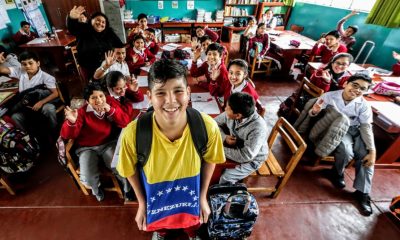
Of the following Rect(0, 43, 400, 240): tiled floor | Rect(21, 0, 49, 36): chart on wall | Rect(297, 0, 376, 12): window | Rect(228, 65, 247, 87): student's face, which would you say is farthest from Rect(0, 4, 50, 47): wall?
Rect(297, 0, 376, 12): window

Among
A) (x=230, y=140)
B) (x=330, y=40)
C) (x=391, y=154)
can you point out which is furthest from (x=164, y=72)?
(x=330, y=40)

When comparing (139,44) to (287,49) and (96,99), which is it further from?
(287,49)

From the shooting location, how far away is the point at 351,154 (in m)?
2.06

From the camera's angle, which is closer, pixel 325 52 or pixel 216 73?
pixel 216 73

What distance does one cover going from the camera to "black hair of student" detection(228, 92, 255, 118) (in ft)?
4.75

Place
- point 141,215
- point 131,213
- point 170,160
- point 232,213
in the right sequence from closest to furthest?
point 170,160, point 141,215, point 232,213, point 131,213

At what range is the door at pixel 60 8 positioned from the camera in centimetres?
560

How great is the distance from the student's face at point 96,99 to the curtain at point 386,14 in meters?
4.94

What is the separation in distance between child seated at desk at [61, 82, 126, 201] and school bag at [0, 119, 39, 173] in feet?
2.36

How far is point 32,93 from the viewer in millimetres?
2260

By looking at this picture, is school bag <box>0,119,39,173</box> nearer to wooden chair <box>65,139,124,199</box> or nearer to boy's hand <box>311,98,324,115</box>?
wooden chair <box>65,139,124,199</box>

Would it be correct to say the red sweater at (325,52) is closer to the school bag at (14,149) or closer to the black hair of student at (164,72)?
the black hair of student at (164,72)

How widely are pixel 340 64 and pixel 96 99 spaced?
9.29ft

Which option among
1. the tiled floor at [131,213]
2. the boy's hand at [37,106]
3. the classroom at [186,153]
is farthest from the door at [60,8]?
the tiled floor at [131,213]
